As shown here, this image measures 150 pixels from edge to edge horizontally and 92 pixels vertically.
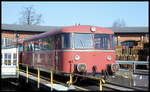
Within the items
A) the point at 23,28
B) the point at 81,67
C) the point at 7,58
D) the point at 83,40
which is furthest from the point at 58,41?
the point at 23,28

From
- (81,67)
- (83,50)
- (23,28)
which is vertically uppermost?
(23,28)

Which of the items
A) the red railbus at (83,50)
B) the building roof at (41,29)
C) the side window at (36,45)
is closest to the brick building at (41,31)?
the building roof at (41,29)

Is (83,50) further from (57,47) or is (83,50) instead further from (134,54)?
(134,54)

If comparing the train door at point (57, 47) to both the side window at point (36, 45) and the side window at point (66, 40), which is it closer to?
the side window at point (66, 40)

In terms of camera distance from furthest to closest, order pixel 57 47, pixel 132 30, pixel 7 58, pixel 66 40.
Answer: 1. pixel 132 30
2. pixel 7 58
3. pixel 57 47
4. pixel 66 40

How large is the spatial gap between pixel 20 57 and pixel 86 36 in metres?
11.8

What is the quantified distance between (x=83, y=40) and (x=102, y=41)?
1076mm

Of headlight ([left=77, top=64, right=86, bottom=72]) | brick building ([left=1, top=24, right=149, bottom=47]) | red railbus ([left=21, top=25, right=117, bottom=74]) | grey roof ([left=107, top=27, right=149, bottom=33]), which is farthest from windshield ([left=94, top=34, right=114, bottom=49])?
grey roof ([left=107, top=27, right=149, bottom=33])

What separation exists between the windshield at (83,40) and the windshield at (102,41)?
13.5 inches

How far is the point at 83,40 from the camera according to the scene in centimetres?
1323

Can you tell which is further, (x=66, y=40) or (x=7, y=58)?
(x=7, y=58)

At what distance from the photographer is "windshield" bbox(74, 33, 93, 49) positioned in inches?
515

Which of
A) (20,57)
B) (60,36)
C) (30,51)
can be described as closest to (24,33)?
(20,57)

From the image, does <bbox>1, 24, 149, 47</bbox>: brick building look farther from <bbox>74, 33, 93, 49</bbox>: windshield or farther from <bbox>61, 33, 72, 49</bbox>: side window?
<bbox>61, 33, 72, 49</bbox>: side window
